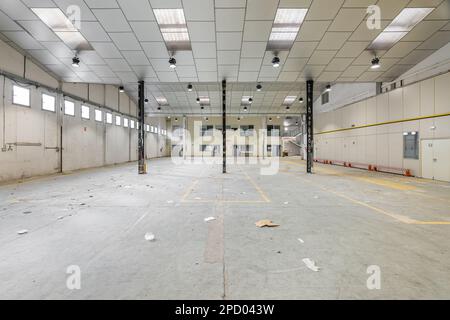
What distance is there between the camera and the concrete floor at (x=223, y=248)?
7.06 ft

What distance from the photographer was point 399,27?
7.73m

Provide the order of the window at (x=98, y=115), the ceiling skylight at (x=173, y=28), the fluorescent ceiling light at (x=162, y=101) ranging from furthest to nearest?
the fluorescent ceiling light at (x=162, y=101) < the window at (x=98, y=115) < the ceiling skylight at (x=173, y=28)

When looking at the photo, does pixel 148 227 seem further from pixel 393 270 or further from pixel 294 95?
pixel 294 95

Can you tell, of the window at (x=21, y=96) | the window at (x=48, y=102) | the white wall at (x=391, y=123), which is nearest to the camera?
the window at (x=21, y=96)

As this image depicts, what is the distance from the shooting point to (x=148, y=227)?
3893 mm

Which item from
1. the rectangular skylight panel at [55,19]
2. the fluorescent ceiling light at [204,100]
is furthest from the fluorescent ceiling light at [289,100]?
the rectangular skylight panel at [55,19]

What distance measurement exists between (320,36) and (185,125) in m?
24.0

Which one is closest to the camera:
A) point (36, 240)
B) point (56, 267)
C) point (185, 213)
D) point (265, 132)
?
point (56, 267)

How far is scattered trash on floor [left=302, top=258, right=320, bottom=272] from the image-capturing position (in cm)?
249

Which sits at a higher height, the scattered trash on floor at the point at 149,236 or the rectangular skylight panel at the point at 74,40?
the rectangular skylight panel at the point at 74,40

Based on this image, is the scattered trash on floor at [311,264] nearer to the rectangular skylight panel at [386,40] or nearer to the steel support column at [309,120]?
the rectangular skylight panel at [386,40]

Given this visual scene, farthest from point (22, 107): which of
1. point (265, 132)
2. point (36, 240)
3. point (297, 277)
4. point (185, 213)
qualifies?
point (265, 132)

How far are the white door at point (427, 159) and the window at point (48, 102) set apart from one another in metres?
17.9

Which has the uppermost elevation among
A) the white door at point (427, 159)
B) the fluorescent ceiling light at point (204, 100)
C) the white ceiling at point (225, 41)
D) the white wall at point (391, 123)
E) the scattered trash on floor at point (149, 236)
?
the fluorescent ceiling light at point (204, 100)
